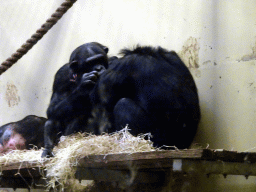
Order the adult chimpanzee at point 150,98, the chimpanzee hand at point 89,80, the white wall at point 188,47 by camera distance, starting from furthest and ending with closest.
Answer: the chimpanzee hand at point 89,80, the white wall at point 188,47, the adult chimpanzee at point 150,98

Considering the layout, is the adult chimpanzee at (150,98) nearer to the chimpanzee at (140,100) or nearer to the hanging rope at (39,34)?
the chimpanzee at (140,100)

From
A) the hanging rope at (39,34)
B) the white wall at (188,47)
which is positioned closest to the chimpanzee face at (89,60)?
the hanging rope at (39,34)

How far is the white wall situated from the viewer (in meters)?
2.46

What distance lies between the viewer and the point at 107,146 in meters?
1.99

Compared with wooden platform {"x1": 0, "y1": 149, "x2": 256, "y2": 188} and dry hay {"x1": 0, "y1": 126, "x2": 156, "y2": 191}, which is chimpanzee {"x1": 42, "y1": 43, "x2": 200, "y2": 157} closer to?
dry hay {"x1": 0, "y1": 126, "x2": 156, "y2": 191}

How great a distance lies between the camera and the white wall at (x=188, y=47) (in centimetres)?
246

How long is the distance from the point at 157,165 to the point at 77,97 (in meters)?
1.04

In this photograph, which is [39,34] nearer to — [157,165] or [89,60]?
[89,60]

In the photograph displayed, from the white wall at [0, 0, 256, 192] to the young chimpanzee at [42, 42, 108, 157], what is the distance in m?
0.44

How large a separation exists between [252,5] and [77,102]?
1249mm

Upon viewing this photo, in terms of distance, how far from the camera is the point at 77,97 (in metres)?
2.62

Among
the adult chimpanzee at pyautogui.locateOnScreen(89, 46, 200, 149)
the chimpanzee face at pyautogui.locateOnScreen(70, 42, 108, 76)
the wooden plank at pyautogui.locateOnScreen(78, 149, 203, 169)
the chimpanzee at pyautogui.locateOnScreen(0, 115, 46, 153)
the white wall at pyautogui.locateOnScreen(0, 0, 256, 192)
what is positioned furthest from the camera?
the chimpanzee at pyautogui.locateOnScreen(0, 115, 46, 153)

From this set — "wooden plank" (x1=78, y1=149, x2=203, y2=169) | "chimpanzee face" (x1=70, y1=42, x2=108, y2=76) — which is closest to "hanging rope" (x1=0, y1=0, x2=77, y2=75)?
→ "chimpanzee face" (x1=70, y1=42, x2=108, y2=76)

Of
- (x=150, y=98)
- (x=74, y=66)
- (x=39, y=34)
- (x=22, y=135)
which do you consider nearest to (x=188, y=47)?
(x=150, y=98)
